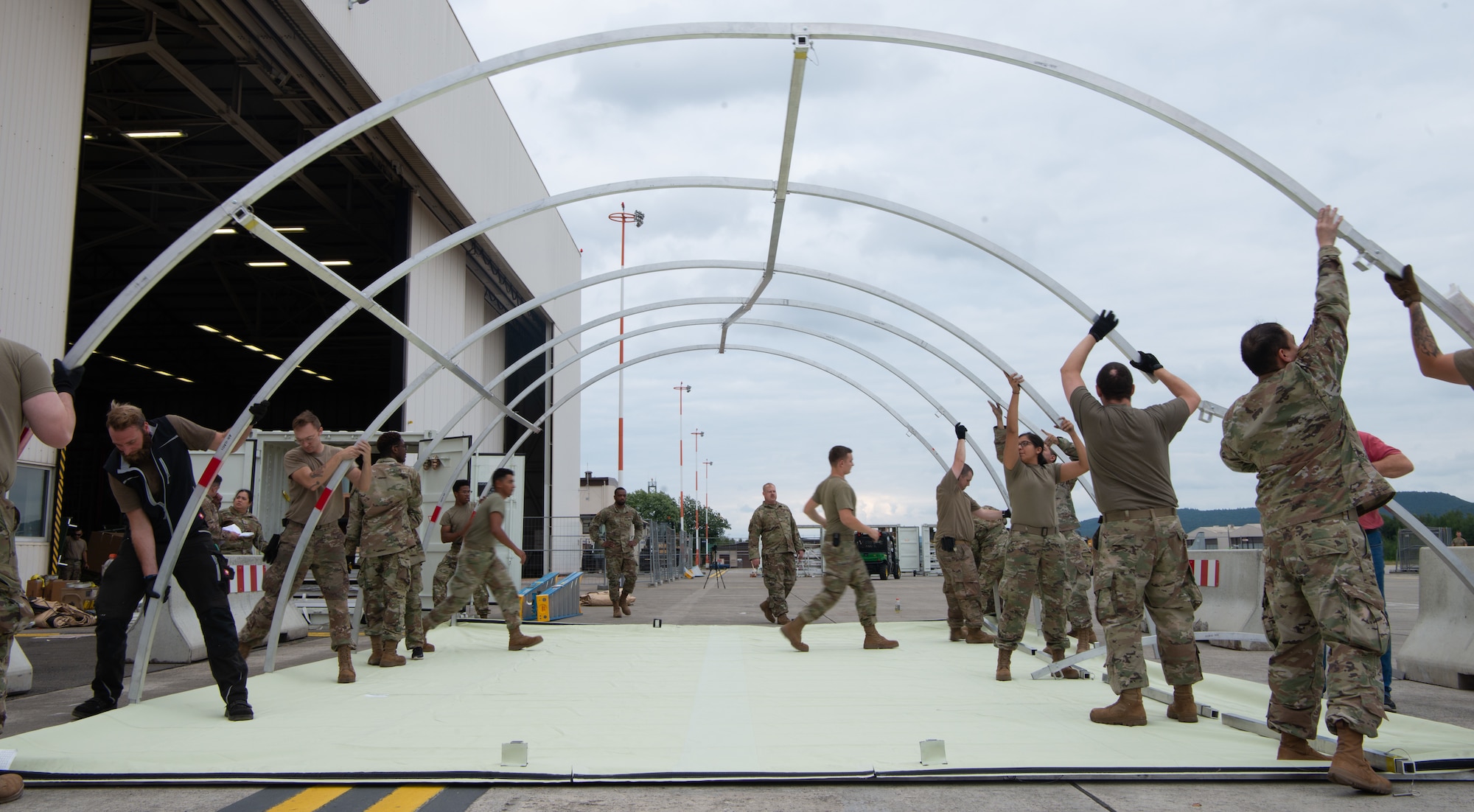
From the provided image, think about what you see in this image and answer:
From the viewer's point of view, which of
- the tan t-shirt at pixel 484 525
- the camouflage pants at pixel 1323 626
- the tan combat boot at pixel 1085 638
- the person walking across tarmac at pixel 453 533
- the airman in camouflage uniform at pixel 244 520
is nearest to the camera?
the camouflage pants at pixel 1323 626

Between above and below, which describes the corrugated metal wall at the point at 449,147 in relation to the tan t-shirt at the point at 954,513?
above

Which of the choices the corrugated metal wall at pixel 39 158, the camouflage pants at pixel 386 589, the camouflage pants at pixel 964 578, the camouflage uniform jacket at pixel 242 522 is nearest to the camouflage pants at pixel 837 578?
the camouflage pants at pixel 964 578

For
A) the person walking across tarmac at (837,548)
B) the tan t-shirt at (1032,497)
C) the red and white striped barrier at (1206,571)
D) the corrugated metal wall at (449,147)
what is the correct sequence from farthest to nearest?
1. the corrugated metal wall at (449,147)
2. the red and white striped barrier at (1206,571)
3. the person walking across tarmac at (837,548)
4. the tan t-shirt at (1032,497)

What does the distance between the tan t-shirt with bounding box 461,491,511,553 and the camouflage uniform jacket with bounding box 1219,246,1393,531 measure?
715 centimetres

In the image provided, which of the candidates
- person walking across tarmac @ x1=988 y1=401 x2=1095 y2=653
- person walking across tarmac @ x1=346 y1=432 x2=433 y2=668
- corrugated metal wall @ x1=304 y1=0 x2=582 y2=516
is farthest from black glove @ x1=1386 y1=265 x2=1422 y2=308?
corrugated metal wall @ x1=304 y1=0 x2=582 y2=516

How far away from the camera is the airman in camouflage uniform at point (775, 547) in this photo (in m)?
12.6

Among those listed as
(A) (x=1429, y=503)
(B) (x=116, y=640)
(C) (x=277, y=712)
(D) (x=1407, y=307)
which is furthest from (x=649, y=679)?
(A) (x=1429, y=503)

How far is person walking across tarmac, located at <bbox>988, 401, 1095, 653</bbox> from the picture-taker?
740cm

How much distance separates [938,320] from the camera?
31.4ft

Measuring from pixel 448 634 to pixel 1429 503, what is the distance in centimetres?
16939

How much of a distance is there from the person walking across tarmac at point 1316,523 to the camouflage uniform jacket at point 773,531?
28.6ft

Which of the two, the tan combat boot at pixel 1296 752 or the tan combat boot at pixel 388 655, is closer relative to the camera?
the tan combat boot at pixel 1296 752

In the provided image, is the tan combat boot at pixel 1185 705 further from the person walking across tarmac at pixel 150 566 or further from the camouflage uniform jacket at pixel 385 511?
the camouflage uniform jacket at pixel 385 511

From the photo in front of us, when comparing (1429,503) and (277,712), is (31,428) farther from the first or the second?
(1429,503)
